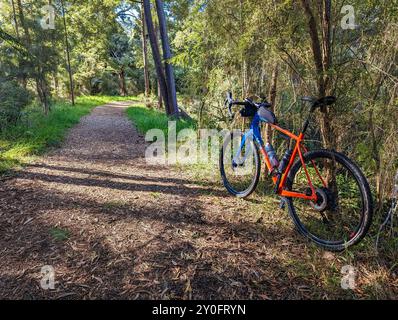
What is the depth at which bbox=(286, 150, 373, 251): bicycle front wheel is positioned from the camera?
2123 mm

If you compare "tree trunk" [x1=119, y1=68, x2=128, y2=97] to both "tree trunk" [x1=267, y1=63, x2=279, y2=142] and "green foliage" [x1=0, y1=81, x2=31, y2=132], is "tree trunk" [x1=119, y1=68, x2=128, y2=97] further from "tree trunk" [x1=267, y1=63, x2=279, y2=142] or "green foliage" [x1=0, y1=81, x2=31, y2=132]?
"tree trunk" [x1=267, y1=63, x2=279, y2=142]

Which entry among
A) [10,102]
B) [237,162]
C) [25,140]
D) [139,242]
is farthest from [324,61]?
[10,102]

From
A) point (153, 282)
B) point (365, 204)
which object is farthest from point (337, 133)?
point (153, 282)

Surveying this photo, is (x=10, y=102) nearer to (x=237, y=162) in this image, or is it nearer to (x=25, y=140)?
(x=25, y=140)

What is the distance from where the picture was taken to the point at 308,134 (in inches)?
171

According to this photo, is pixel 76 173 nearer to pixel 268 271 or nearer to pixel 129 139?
pixel 129 139

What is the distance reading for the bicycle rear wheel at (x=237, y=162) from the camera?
366 cm

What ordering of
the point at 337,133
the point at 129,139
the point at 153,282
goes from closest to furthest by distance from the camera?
1. the point at 153,282
2. the point at 337,133
3. the point at 129,139

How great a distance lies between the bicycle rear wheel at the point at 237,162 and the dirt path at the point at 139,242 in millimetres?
227

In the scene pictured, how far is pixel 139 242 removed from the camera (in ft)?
8.13

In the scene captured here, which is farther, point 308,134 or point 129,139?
point 129,139
